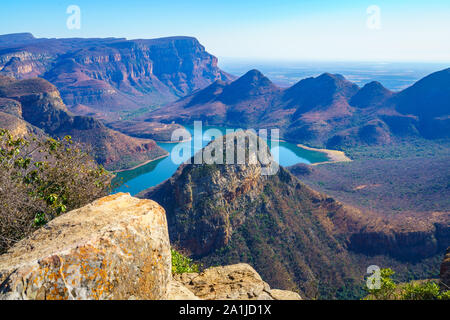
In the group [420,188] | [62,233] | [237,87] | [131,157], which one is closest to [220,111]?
[237,87]

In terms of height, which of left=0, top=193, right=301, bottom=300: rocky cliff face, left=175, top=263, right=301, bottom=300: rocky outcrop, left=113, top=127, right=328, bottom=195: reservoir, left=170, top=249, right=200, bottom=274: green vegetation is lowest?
left=113, top=127, right=328, bottom=195: reservoir

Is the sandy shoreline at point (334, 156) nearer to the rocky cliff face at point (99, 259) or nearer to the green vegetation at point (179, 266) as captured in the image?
the green vegetation at point (179, 266)

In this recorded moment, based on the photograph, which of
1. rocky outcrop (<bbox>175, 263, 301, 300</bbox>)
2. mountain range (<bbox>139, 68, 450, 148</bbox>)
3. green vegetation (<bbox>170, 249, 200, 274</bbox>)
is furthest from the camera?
mountain range (<bbox>139, 68, 450, 148</bbox>)

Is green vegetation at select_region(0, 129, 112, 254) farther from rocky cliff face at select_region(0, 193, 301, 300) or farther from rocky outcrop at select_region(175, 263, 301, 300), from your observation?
rocky outcrop at select_region(175, 263, 301, 300)

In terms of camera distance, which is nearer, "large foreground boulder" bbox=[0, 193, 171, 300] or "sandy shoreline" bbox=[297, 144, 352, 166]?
"large foreground boulder" bbox=[0, 193, 171, 300]

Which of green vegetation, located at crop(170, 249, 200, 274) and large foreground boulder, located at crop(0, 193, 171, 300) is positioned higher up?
large foreground boulder, located at crop(0, 193, 171, 300)

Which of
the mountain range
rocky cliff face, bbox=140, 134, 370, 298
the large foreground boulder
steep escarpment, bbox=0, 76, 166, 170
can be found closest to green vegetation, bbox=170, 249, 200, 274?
the large foreground boulder

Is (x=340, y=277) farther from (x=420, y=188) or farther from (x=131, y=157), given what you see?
(x=131, y=157)
